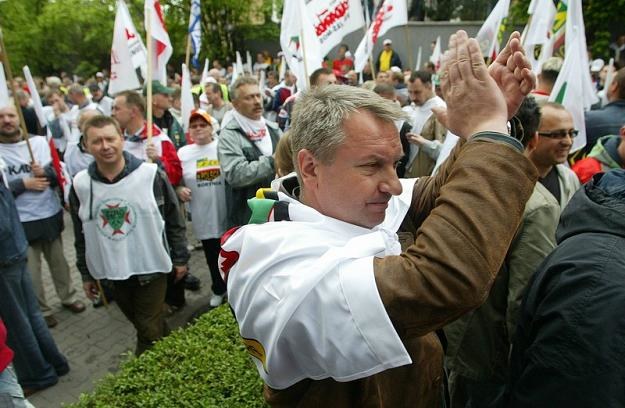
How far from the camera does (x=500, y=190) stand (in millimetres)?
998

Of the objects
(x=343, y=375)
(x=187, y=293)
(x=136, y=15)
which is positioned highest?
(x=136, y=15)

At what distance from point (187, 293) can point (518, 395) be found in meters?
4.71

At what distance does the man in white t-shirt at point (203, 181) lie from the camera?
4.76 metres

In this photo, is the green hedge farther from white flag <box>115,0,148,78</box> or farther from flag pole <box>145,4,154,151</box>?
white flag <box>115,0,148,78</box>

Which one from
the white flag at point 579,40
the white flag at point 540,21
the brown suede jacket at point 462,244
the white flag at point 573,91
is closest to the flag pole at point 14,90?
the brown suede jacket at point 462,244

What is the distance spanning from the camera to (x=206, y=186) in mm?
4770

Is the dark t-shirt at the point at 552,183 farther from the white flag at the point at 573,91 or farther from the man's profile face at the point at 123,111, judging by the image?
the man's profile face at the point at 123,111

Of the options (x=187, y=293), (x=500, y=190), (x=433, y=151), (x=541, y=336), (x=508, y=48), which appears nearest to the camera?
(x=500, y=190)

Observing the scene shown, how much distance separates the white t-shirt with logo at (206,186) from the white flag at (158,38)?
48.7 inches

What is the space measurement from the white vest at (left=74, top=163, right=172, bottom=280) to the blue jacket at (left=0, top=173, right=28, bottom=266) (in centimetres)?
51

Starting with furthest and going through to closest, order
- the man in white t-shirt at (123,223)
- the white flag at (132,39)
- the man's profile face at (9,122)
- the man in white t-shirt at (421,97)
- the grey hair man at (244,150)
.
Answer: the man in white t-shirt at (421,97), the white flag at (132,39), the man's profile face at (9,122), the grey hair man at (244,150), the man in white t-shirt at (123,223)

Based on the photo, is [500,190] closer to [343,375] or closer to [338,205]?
[338,205]

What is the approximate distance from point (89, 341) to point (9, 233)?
1661 mm

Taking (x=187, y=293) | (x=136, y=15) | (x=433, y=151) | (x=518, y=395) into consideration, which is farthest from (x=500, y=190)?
(x=136, y=15)
